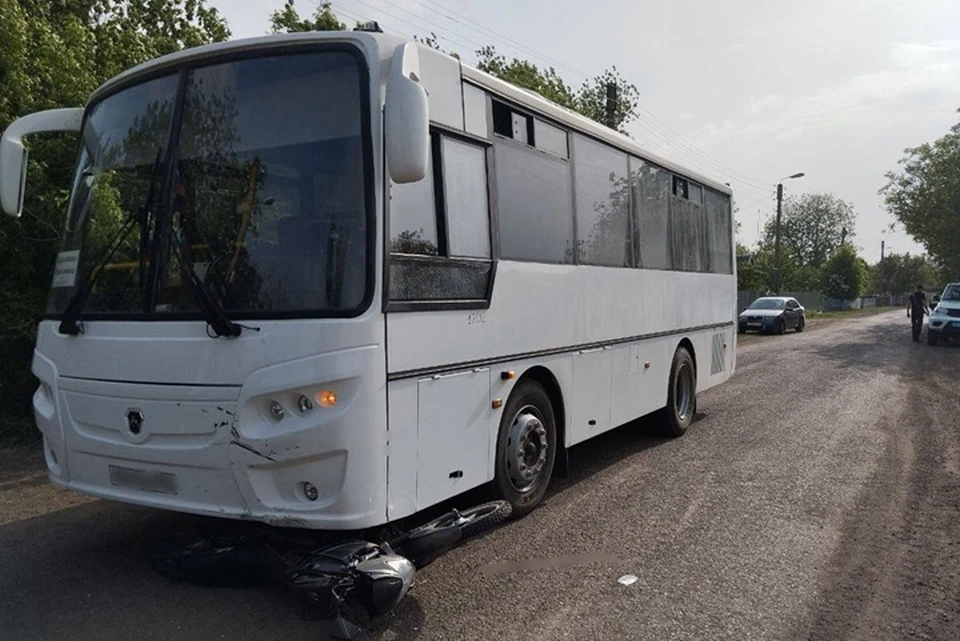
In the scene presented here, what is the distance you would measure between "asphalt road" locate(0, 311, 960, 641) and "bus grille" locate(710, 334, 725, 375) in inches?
80.6

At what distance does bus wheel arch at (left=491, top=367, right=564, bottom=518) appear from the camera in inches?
214

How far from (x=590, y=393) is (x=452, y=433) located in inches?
91.9

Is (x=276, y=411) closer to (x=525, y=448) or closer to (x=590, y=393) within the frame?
(x=525, y=448)

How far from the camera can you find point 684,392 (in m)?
9.52

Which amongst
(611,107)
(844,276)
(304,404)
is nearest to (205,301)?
(304,404)

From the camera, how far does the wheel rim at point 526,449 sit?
219 inches

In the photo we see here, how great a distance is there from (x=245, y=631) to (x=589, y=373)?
3.70 m

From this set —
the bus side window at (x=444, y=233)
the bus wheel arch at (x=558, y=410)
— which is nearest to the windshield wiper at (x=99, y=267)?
the bus side window at (x=444, y=233)

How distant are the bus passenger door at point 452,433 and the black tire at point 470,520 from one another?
13cm

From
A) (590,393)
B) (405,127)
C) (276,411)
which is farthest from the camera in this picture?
(590,393)

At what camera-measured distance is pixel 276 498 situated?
4008mm

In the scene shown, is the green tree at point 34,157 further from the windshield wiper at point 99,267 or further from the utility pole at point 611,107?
the utility pole at point 611,107

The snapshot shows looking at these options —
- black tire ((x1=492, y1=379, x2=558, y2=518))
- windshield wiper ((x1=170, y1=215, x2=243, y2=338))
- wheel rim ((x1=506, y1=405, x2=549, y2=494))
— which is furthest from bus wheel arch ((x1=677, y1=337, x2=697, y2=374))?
windshield wiper ((x1=170, y1=215, x2=243, y2=338))

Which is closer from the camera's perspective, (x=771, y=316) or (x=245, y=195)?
(x=245, y=195)
